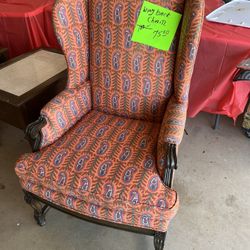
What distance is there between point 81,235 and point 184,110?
0.79 m

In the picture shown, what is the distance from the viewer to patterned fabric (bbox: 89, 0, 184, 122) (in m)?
1.13

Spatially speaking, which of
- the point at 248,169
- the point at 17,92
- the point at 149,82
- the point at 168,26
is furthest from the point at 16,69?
the point at 248,169

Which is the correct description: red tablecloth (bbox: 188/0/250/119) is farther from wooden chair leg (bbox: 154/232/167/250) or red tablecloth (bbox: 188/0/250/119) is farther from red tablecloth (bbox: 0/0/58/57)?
red tablecloth (bbox: 0/0/58/57)

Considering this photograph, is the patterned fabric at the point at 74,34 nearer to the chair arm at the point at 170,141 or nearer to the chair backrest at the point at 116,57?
the chair backrest at the point at 116,57

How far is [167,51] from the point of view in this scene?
1.12m

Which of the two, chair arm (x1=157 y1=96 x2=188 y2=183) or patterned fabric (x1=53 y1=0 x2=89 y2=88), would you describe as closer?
chair arm (x1=157 y1=96 x2=188 y2=183)

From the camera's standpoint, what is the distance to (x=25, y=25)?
1.67 metres

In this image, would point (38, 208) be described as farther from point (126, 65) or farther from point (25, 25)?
point (25, 25)

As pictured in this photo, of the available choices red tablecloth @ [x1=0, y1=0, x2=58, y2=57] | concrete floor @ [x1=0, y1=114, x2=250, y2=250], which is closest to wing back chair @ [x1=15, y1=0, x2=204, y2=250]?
concrete floor @ [x1=0, y1=114, x2=250, y2=250]

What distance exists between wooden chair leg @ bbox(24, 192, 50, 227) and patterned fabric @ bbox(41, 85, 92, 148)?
0.26 m

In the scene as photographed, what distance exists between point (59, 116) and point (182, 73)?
22.1 inches

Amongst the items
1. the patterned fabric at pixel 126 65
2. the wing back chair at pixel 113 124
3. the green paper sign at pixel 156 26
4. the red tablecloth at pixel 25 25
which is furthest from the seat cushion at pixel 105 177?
the red tablecloth at pixel 25 25

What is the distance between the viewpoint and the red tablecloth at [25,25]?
65.5 inches

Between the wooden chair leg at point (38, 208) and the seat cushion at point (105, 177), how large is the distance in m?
0.09
